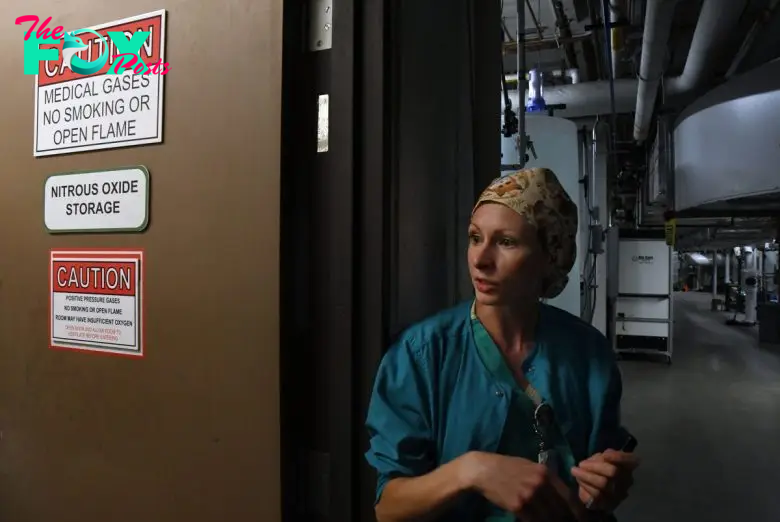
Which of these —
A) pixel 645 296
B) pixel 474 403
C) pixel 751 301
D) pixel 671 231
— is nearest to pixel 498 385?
pixel 474 403

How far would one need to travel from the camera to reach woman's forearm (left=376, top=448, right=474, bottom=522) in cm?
62

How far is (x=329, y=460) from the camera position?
0.89m

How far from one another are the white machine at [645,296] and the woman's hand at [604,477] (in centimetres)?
581

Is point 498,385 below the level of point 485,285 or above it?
below

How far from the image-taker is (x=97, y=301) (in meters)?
1.03

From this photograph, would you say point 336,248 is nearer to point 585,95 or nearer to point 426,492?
point 426,492

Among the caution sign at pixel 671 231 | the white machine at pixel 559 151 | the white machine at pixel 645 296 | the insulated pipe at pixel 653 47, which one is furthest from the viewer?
the white machine at pixel 645 296

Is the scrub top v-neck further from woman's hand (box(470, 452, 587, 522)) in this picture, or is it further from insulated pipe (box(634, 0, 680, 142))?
insulated pipe (box(634, 0, 680, 142))

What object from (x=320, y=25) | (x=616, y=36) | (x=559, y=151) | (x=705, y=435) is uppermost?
(x=616, y=36)

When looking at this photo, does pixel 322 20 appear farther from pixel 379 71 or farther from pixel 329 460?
pixel 329 460

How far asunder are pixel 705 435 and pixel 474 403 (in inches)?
151

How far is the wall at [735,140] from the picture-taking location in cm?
242

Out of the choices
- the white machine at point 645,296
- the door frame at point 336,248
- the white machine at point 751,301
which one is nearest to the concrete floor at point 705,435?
the white machine at point 645,296

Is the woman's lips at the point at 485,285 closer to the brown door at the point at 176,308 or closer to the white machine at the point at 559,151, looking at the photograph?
the brown door at the point at 176,308
